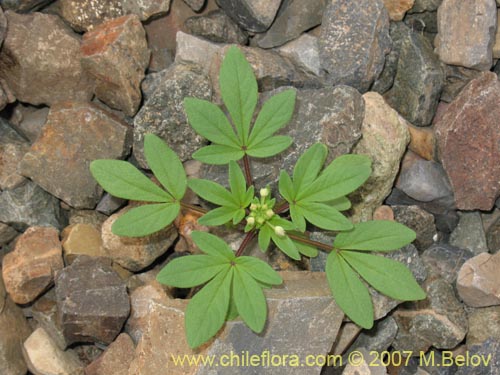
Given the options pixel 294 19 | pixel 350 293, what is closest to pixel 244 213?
pixel 350 293

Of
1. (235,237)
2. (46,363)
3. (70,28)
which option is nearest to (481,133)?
(235,237)

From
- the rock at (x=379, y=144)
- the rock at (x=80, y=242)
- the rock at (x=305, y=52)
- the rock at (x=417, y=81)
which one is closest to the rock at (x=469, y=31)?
the rock at (x=417, y=81)

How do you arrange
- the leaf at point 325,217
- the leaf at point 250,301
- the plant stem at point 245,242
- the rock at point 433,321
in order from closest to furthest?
the leaf at point 250,301 < the leaf at point 325,217 < the plant stem at point 245,242 < the rock at point 433,321

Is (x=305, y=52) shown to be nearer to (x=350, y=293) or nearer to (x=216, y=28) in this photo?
(x=216, y=28)

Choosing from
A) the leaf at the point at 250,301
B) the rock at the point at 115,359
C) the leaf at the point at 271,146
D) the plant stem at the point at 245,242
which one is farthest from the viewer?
the rock at the point at 115,359

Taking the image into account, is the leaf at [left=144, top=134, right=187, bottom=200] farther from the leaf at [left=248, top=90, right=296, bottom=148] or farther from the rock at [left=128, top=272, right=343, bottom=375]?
the rock at [left=128, top=272, right=343, bottom=375]

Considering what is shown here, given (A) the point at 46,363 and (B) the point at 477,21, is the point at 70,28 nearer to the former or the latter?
(A) the point at 46,363

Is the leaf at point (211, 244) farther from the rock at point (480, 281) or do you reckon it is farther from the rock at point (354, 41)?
the rock at point (480, 281)
